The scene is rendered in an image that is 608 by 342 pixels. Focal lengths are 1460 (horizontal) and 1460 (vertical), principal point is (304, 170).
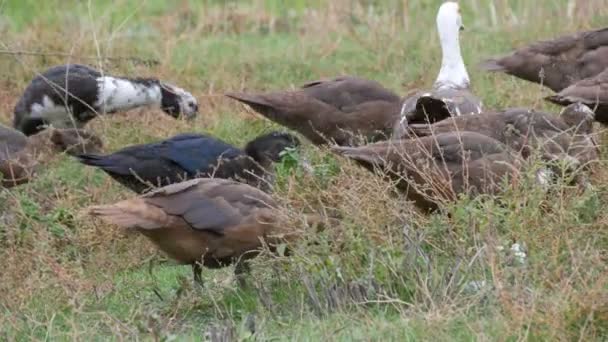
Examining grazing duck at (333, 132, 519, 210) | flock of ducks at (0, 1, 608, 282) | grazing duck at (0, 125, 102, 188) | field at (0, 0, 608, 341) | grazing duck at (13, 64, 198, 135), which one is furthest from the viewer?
grazing duck at (13, 64, 198, 135)

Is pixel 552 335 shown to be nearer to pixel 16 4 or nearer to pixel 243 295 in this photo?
pixel 243 295

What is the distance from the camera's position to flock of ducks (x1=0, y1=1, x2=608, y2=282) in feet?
24.6

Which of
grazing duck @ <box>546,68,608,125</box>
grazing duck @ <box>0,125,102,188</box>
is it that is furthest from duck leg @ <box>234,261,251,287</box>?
grazing duck @ <box>546,68,608,125</box>

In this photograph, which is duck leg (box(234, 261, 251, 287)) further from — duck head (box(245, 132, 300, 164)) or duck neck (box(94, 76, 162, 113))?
duck neck (box(94, 76, 162, 113))

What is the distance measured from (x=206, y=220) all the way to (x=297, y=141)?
2797 millimetres

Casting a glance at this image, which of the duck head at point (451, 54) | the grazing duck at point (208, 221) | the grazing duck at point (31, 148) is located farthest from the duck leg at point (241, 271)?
the duck head at point (451, 54)

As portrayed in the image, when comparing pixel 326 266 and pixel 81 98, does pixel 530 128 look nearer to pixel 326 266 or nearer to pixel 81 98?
pixel 326 266

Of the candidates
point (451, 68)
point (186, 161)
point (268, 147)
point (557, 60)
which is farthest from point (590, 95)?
point (186, 161)

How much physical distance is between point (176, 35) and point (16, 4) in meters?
2.23

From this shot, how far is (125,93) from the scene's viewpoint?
38.4ft

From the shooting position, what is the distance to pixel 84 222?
8852 mm

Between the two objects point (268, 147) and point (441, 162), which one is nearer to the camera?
point (441, 162)

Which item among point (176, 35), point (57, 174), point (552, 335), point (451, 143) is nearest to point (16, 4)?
point (176, 35)

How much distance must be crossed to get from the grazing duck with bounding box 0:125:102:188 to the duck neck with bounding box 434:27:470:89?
2.71 meters
